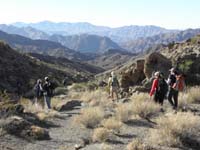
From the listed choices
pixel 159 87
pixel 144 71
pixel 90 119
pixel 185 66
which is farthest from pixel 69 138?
pixel 185 66

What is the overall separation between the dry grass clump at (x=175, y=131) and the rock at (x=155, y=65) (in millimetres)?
13379

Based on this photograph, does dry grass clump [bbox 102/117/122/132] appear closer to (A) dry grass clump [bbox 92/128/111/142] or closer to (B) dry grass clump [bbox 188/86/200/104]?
(A) dry grass clump [bbox 92/128/111/142]

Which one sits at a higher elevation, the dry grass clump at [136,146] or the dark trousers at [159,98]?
the dark trousers at [159,98]

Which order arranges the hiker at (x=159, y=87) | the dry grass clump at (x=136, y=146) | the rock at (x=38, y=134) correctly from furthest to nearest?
the hiker at (x=159, y=87)
the rock at (x=38, y=134)
the dry grass clump at (x=136, y=146)

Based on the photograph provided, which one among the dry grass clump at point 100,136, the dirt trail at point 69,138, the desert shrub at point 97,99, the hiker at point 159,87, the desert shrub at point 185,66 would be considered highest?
the desert shrub at point 185,66

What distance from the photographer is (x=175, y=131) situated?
14023 mm

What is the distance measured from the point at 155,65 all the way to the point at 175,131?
1469 centimetres

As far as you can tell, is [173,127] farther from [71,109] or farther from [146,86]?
[146,86]

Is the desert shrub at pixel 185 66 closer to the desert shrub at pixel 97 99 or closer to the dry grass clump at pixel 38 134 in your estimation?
the desert shrub at pixel 97 99

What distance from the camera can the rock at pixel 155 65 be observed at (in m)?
28.2

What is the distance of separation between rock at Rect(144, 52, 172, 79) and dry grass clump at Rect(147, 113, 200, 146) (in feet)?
43.9

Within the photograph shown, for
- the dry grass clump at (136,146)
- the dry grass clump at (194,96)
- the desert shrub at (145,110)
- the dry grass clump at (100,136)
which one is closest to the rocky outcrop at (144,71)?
the dry grass clump at (194,96)

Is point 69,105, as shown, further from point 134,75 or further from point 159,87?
point 159,87

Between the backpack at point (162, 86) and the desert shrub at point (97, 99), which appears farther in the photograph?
the desert shrub at point (97, 99)
